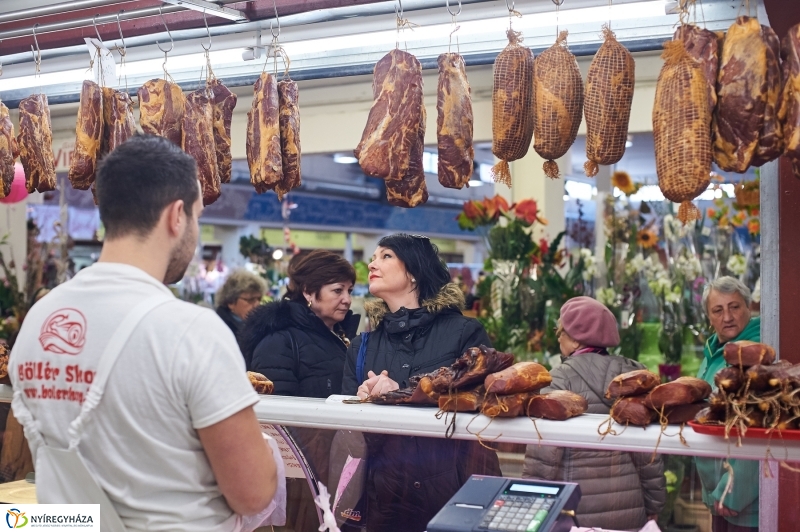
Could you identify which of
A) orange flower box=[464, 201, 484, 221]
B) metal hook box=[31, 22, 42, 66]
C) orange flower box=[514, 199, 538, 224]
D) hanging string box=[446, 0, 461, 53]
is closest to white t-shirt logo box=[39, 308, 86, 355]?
hanging string box=[446, 0, 461, 53]

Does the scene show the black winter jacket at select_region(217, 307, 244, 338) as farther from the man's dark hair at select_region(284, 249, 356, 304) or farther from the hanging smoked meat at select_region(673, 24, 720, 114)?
the hanging smoked meat at select_region(673, 24, 720, 114)

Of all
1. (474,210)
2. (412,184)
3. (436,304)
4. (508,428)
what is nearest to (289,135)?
(412,184)

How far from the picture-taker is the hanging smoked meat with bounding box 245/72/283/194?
10.5 feet

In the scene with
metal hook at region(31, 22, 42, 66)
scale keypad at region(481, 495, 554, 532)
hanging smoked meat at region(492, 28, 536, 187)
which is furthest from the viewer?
metal hook at region(31, 22, 42, 66)

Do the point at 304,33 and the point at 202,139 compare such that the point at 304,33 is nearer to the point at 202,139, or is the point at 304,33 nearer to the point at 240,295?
the point at 202,139

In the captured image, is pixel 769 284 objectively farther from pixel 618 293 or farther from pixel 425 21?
pixel 618 293

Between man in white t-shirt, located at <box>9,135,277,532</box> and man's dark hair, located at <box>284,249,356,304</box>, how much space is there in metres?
2.43

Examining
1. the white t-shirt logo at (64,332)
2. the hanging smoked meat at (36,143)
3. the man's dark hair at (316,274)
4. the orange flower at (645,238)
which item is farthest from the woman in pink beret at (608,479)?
the orange flower at (645,238)

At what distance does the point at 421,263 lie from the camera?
145 inches

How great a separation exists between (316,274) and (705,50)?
2.40 meters

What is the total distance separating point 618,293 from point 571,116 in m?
3.15

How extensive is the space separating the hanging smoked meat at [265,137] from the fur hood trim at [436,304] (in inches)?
31.1

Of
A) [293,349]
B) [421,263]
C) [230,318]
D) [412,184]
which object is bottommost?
[230,318]

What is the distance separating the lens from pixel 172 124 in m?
3.38
